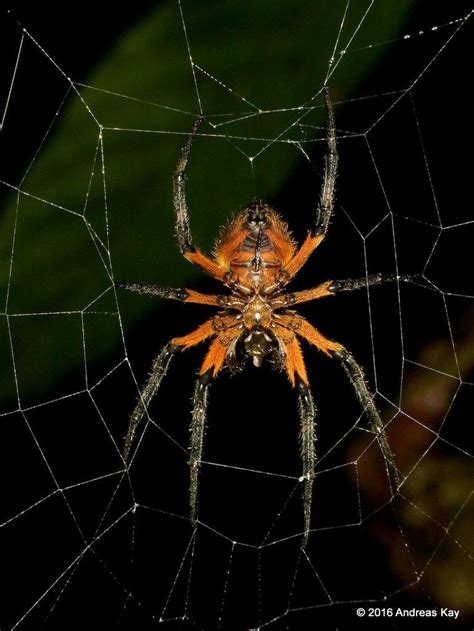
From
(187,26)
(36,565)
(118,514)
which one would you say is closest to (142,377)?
(118,514)

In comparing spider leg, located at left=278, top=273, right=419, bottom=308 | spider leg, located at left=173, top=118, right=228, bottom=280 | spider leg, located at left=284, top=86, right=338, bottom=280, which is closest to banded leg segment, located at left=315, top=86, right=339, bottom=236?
spider leg, located at left=284, top=86, right=338, bottom=280

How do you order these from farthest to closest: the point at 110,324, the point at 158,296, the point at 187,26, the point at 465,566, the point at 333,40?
the point at 465,566
the point at 158,296
the point at 110,324
the point at 333,40
the point at 187,26

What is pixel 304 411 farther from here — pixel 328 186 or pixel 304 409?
pixel 328 186

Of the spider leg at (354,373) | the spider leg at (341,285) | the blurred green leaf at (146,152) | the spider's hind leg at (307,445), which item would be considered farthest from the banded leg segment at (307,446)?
the blurred green leaf at (146,152)

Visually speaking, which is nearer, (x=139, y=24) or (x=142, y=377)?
(x=139, y=24)

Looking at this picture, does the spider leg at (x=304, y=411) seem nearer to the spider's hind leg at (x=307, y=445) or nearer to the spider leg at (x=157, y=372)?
the spider's hind leg at (x=307, y=445)

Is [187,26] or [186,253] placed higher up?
[187,26]

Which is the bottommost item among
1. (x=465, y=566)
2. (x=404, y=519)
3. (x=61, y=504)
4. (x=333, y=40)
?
(x=465, y=566)

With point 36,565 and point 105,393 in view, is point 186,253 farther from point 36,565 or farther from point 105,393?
point 36,565
